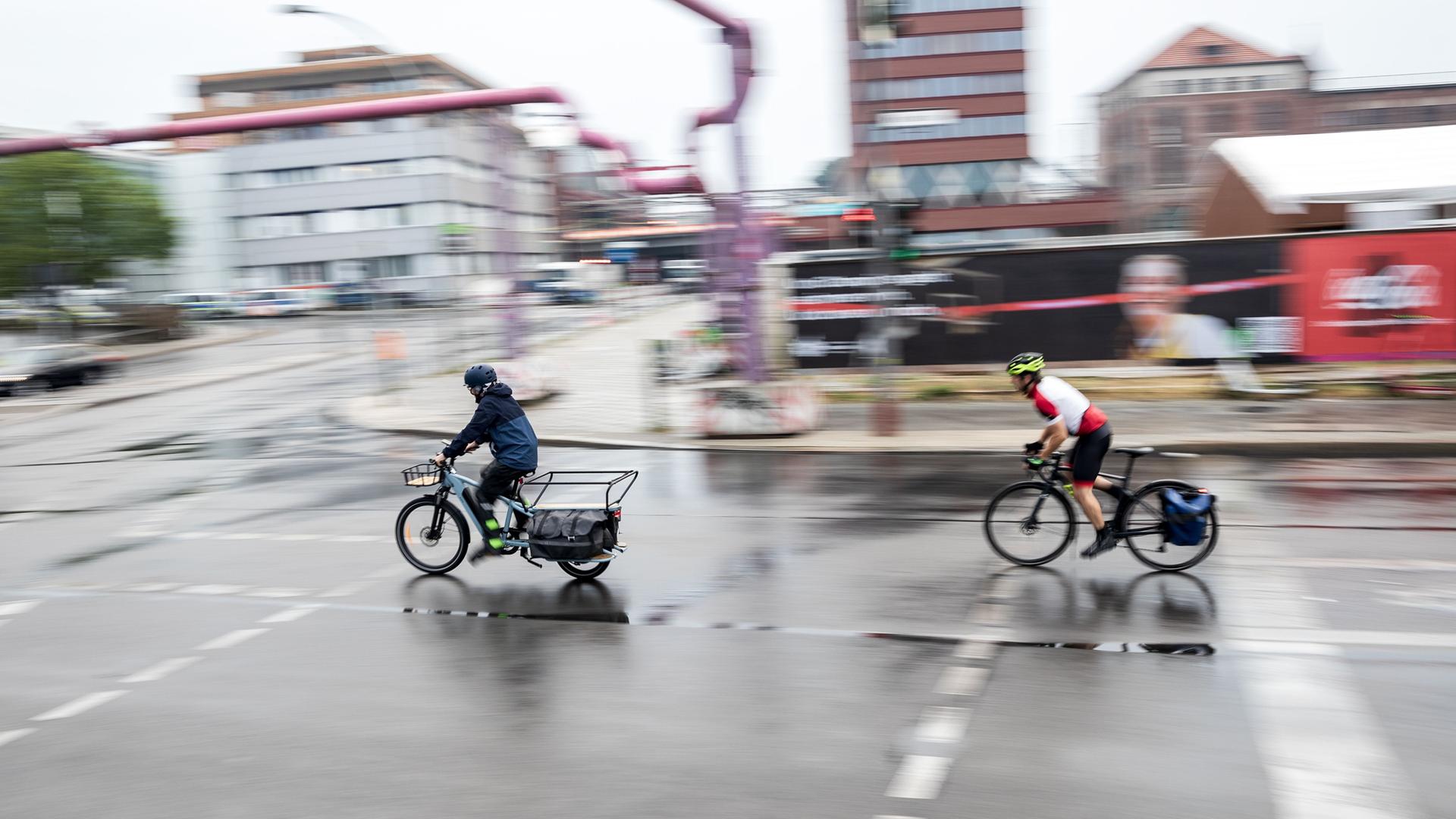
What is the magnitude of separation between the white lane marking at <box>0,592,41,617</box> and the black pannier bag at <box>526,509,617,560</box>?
4.14 m

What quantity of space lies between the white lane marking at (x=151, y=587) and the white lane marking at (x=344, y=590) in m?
1.51

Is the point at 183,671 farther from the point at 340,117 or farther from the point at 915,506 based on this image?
the point at 340,117

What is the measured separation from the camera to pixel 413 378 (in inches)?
1147

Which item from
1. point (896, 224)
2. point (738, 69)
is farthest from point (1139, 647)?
point (738, 69)

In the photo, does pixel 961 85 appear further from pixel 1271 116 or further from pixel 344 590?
pixel 344 590

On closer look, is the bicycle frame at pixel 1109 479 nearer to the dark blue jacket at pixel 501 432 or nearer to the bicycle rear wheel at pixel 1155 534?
the bicycle rear wheel at pixel 1155 534

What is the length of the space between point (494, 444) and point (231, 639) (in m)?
2.37

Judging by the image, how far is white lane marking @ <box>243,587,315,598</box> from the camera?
8.70m

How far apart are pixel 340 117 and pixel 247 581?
18020mm

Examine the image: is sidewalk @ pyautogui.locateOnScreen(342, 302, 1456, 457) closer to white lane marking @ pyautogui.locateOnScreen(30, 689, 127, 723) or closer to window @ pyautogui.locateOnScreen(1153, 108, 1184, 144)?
white lane marking @ pyautogui.locateOnScreen(30, 689, 127, 723)

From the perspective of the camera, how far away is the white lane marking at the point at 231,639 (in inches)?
293

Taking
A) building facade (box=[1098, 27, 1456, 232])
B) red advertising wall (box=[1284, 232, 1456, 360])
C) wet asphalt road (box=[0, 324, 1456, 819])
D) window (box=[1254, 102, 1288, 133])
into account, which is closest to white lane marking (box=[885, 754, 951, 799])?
wet asphalt road (box=[0, 324, 1456, 819])

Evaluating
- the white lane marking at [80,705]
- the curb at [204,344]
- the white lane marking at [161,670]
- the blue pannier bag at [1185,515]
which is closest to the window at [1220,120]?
the curb at [204,344]

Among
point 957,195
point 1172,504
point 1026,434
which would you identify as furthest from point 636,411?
point 957,195
